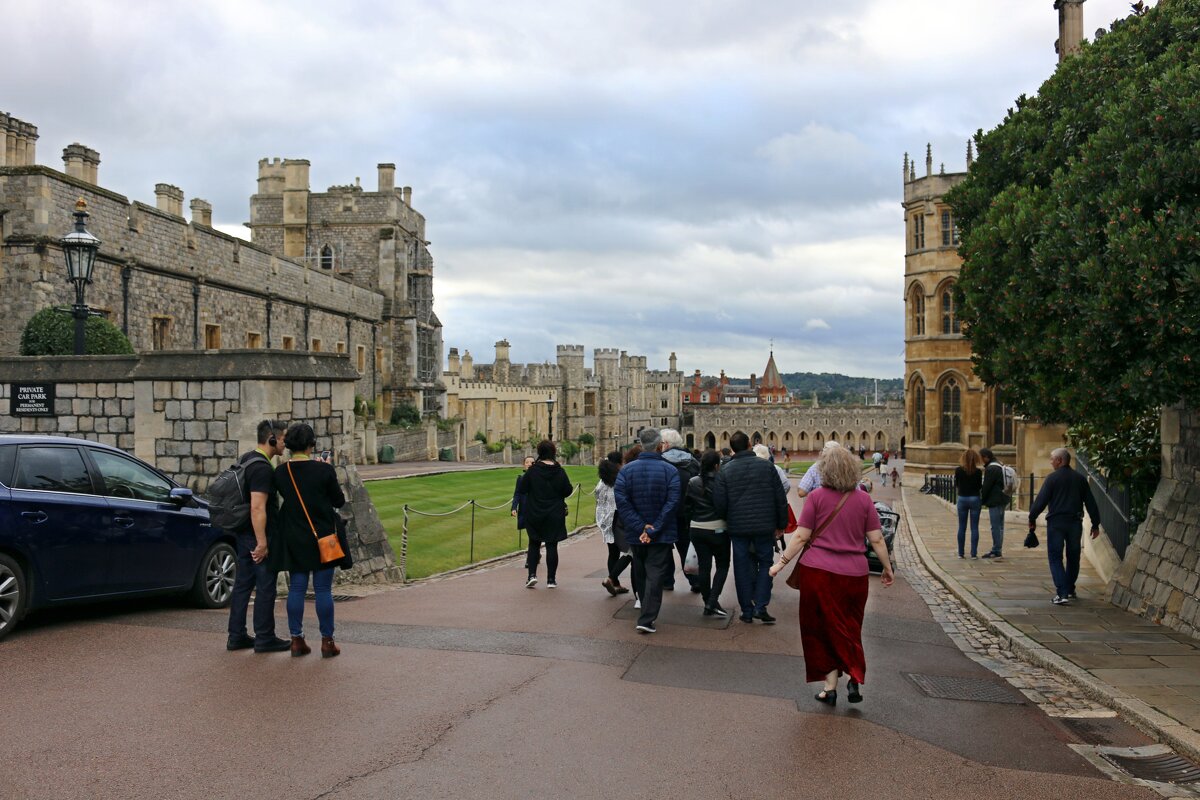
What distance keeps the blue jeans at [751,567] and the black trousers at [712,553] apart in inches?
4.6

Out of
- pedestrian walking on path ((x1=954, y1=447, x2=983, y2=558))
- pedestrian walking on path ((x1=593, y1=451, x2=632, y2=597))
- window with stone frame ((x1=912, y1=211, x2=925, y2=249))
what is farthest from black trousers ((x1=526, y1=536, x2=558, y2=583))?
window with stone frame ((x1=912, y1=211, x2=925, y2=249))

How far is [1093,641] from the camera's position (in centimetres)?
841

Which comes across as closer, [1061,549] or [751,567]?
[751,567]

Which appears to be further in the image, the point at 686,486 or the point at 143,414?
the point at 143,414

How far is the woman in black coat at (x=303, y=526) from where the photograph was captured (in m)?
6.92

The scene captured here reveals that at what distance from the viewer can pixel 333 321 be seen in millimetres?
40562

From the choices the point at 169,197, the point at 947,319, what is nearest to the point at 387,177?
the point at 169,197

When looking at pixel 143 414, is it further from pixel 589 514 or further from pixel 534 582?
pixel 589 514

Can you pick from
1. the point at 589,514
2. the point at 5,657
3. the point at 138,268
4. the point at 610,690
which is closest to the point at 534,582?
the point at 610,690

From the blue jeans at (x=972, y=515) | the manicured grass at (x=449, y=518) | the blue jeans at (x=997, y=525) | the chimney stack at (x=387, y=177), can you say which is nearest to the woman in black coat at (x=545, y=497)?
the manicured grass at (x=449, y=518)

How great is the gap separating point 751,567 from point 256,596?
14.6ft

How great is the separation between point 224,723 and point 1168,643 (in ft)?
25.1

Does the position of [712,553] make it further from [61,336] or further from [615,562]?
[61,336]

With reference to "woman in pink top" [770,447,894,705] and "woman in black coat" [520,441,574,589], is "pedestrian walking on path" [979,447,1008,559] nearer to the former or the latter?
"woman in black coat" [520,441,574,589]
